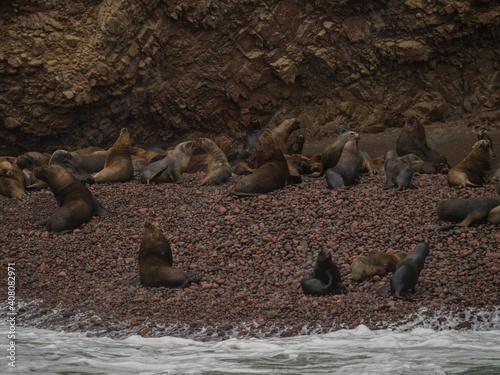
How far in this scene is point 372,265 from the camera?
8617 millimetres

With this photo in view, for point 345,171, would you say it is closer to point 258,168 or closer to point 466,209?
point 258,168

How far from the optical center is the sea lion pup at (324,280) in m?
8.31

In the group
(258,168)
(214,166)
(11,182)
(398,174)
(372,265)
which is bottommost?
(372,265)

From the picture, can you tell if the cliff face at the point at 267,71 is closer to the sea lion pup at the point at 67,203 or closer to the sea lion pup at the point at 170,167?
the sea lion pup at the point at 170,167

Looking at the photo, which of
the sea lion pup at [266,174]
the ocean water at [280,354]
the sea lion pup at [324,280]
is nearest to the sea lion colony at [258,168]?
the sea lion pup at [266,174]

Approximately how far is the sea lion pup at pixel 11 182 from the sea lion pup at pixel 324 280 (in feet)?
20.5

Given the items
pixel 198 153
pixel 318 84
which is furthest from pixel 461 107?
pixel 198 153

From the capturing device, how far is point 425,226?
9.91 m

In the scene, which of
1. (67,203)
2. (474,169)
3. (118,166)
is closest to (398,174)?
(474,169)

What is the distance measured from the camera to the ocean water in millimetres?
6633

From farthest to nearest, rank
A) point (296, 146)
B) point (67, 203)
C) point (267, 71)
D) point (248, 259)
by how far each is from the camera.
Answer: point (267, 71) < point (296, 146) < point (67, 203) < point (248, 259)

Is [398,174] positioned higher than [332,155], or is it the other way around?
[332,155]

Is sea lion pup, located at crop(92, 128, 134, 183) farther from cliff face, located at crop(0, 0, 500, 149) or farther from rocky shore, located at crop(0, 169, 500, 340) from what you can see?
cliff face, located at crop(0, 0, 500, 149)

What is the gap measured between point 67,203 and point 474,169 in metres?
5.36
